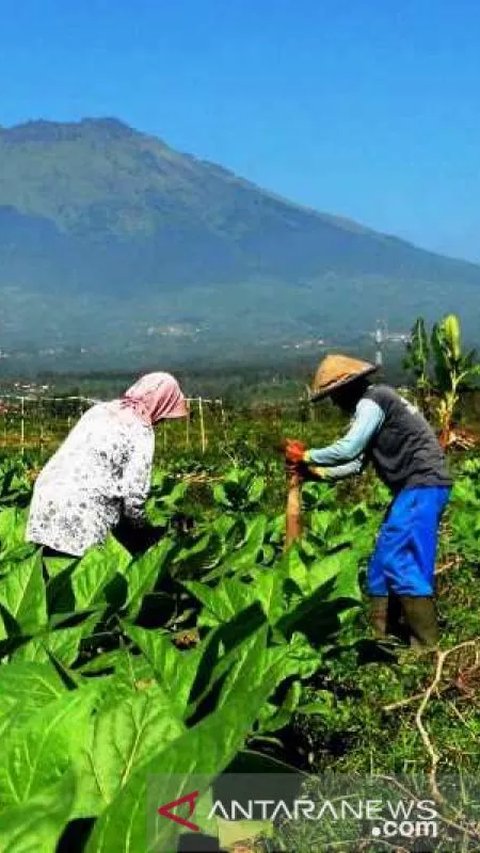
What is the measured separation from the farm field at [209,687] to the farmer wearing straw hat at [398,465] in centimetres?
27

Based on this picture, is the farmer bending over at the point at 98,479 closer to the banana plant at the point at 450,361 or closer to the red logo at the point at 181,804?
the red logo at the point at 181,804

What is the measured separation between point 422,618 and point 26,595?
3.36 m

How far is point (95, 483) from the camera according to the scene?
517cm

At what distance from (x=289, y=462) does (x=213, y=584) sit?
4.38 feet

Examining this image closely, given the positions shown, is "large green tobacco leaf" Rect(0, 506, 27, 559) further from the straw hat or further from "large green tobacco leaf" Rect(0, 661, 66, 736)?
"large green tobacco leaf" Rect(0, 661, 66, 736)

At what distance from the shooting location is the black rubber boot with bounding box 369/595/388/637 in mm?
6441

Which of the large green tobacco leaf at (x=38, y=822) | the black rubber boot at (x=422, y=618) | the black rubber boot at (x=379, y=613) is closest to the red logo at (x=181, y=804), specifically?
the large green tobacco leaf at (x=38, y=822)

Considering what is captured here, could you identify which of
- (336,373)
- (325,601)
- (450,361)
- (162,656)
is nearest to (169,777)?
(162,656)

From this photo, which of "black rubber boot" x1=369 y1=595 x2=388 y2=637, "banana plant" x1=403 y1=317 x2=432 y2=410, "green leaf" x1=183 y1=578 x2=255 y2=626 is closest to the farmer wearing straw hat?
"black rubber boot" x1=369 y1=595 x2=388 y2=637

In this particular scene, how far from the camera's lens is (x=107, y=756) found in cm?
165

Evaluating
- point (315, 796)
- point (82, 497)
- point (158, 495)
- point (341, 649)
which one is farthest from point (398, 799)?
point (158, 495)

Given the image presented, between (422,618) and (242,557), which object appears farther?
(422,618)

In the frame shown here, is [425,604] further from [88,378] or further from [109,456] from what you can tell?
[88,378]

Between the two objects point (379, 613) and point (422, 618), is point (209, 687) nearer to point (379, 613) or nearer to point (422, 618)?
point (422, 618)
